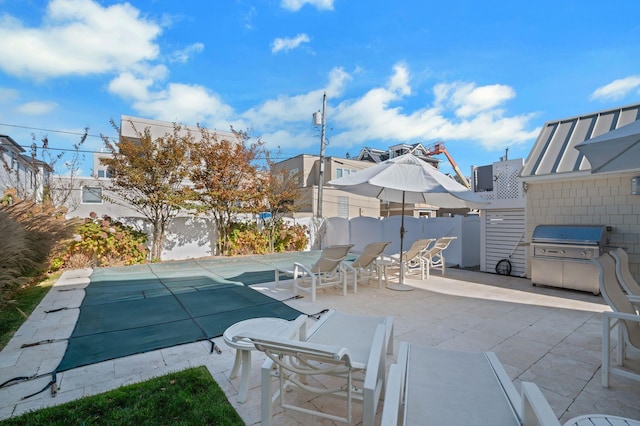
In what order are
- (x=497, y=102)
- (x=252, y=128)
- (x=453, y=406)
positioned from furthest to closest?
(x=497, y=102) < (x=252, y=128) < (x=453, y=406)

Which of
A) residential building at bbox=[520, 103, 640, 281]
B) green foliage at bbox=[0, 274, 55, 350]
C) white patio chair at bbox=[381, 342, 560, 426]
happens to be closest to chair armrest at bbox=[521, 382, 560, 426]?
white patio chair at bbox=[381, 342, 560, 426]

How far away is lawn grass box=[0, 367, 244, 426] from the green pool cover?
851 millimetres

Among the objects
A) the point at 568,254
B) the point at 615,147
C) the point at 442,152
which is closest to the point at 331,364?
the point at 615,147

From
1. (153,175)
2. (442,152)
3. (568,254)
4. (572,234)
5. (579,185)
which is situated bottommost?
(568,254)

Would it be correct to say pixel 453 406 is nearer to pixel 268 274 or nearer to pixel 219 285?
pixel 219 285

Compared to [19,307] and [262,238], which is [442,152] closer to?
[262,238]

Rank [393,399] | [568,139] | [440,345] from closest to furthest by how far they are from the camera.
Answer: [393,399], [440,345], [568,139]

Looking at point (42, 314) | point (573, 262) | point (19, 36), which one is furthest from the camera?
point (19, 36)

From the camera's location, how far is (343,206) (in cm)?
2275

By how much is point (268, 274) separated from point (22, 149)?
11.8 meters

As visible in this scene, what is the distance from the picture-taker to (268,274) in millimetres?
7547

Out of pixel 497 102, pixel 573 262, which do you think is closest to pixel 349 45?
pixel 497 102

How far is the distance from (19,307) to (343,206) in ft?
63.2

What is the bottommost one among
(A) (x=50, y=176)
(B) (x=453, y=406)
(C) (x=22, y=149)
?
(B) (x=453, y=406)
